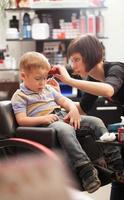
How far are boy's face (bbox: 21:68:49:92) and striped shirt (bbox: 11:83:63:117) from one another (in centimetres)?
4

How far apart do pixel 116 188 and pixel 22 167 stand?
1855 millimetres

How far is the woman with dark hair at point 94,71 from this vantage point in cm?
217

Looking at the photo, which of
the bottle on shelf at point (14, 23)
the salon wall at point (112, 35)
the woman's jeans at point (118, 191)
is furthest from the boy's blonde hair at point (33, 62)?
the salon wall at point (112, 35)

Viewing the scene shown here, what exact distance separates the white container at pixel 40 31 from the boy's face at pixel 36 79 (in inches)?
91.8

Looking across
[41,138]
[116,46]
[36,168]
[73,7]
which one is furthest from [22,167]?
[116,46]

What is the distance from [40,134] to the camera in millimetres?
2311

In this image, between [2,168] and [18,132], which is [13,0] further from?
[2,168]

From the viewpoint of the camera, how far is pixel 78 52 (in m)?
→ 2.33

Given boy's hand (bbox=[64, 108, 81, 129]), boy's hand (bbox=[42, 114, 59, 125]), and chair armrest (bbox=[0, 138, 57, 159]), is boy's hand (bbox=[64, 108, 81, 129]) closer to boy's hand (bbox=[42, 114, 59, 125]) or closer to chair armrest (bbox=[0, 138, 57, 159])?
boy's hand (bbox=[42, 114, 59, 125])

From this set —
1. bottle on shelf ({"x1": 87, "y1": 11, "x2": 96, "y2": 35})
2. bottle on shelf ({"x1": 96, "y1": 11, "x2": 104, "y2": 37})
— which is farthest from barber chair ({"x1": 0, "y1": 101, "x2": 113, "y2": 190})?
bottle on shelf ({"x1": 96, "y1": 11, "x2": 104, "y2": 37})

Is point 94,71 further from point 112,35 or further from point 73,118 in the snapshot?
point 112,35

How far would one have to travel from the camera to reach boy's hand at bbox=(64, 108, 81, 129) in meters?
2.39

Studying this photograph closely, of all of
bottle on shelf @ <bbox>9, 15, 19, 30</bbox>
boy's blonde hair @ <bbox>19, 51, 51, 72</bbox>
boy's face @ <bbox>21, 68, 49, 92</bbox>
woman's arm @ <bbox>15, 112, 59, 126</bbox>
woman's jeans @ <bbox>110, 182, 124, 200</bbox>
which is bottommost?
woman's jeans @ <bbox>110, 182, 124, 200</bbox>

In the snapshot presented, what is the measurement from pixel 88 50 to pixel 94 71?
150 millimetres
